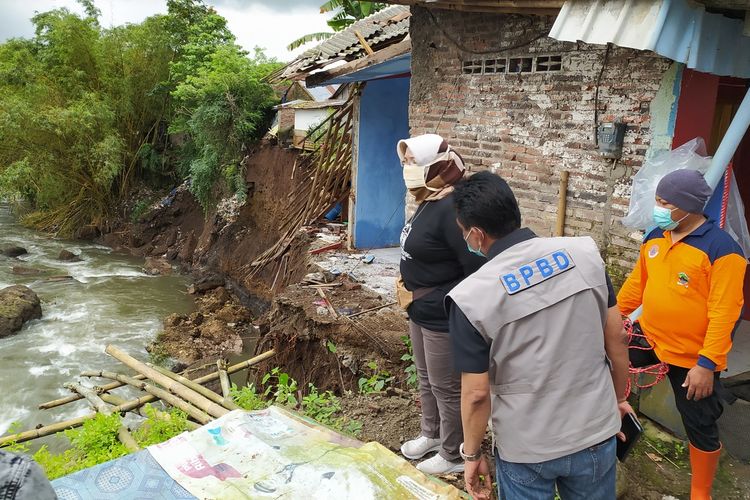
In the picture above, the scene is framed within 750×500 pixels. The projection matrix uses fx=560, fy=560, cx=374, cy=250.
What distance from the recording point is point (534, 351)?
6.16ft

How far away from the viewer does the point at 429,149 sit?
299 cm

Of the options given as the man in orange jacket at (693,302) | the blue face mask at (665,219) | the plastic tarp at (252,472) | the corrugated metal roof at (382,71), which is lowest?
the plastic tarp at (252,472)

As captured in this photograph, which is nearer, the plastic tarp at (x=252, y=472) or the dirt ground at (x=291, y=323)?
the plastic tarp at (x=252, y=472)

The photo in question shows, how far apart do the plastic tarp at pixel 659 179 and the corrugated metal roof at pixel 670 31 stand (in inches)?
20.4

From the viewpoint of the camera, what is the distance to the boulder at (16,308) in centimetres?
1050

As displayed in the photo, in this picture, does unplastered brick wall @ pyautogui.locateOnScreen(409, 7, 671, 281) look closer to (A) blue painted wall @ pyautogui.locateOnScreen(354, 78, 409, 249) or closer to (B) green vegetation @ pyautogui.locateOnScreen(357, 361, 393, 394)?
(B) green vegetation @ pyautogui.locateOnScreen(357, 361, 393, 394)

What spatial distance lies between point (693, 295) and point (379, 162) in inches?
266

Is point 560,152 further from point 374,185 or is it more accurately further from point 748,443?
point 374,185

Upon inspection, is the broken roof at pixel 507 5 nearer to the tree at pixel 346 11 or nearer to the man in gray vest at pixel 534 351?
the man in gray vest at pixel 534 351

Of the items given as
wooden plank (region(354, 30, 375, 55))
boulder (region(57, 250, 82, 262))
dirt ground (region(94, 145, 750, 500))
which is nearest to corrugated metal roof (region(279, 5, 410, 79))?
wooden plank (region(354, 30, 375, 55))

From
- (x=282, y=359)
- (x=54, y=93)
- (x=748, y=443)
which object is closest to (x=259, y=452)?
(x=748, y=443)

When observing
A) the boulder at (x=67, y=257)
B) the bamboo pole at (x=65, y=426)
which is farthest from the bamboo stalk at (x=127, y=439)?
the boulder at (x=67, y=257)

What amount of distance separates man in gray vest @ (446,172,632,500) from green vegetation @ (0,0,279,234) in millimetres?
13426

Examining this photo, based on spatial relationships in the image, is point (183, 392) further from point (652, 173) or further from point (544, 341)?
point (652, 173)
